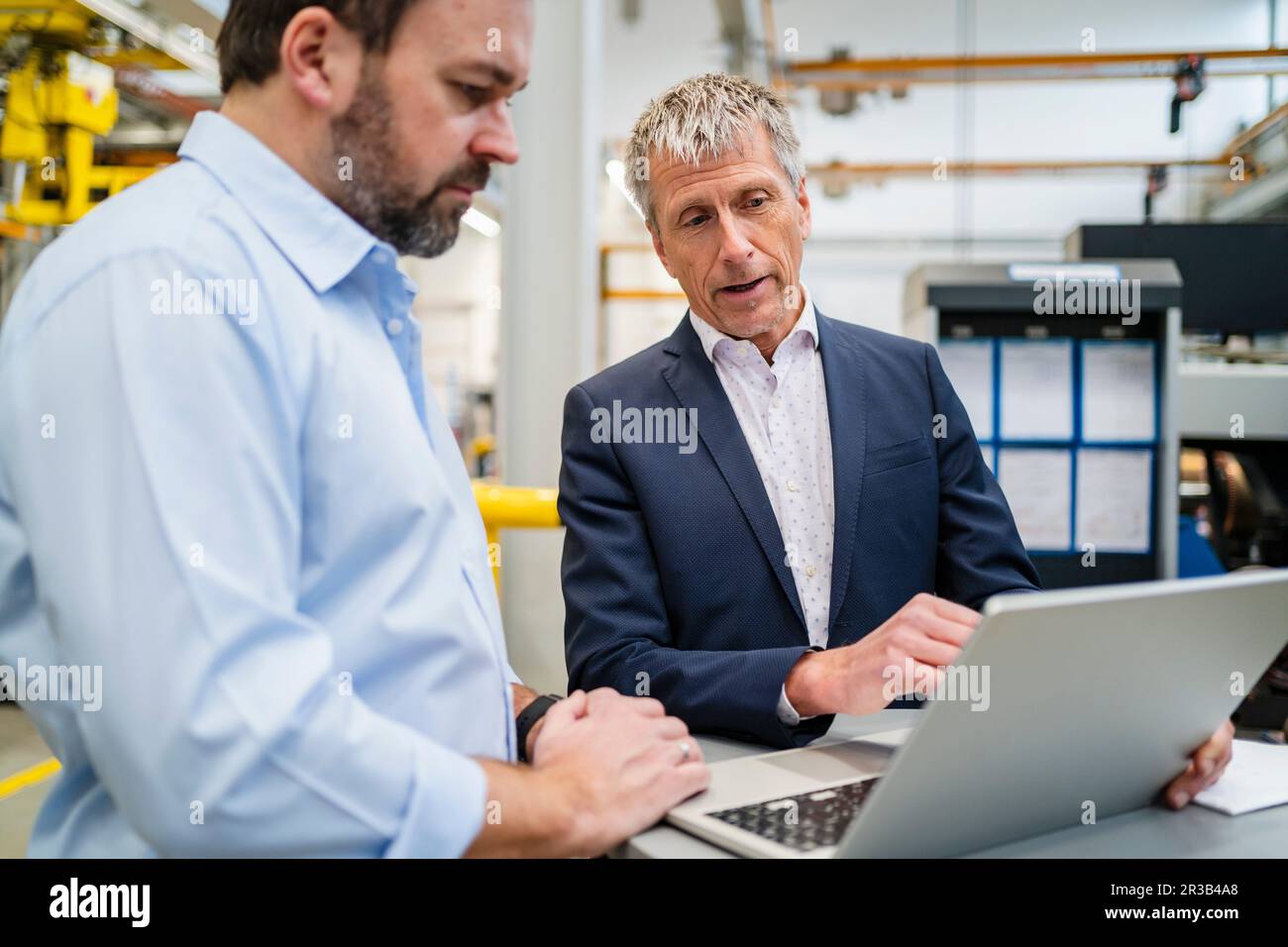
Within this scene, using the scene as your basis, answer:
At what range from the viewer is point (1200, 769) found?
0.95 m

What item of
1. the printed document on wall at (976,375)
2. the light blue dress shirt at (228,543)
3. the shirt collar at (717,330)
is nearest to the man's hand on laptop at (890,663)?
the light blue dress shirt at (228,543)

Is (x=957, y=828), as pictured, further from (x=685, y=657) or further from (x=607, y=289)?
(x=607, y=289)

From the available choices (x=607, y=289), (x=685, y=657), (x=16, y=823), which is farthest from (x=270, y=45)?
(x=607, y=289)

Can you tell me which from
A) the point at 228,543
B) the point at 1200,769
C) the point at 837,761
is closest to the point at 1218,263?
the point at 1200,769

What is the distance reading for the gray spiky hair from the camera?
1.47m

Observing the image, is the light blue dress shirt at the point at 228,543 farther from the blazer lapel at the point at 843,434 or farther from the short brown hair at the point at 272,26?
the blazer lapel at the point at 843,434

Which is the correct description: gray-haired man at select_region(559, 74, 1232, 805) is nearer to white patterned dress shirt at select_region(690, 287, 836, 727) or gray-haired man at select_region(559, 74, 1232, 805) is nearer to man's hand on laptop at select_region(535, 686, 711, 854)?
white patterned dress shirt at select_region(690, 287, 836, 727)

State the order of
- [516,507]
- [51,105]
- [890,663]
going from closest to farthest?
[890,663], [516,507], [51,105]

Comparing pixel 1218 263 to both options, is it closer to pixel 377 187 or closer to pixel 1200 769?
pixel 1200 769

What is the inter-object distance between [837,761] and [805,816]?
0.19 meters

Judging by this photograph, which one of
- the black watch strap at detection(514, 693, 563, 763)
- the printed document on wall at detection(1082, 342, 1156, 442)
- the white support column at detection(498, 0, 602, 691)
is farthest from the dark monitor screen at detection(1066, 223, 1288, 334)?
the black watch strap at detection(514, 693, 563, 763)

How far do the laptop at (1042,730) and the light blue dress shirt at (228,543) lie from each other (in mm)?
287

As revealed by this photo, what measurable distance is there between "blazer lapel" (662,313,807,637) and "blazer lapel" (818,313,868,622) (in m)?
0.08

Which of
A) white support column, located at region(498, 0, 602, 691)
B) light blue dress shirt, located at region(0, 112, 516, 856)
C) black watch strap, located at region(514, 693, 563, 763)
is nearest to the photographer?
light blue dress shirt, located at region(0, 112, 516, 856)
